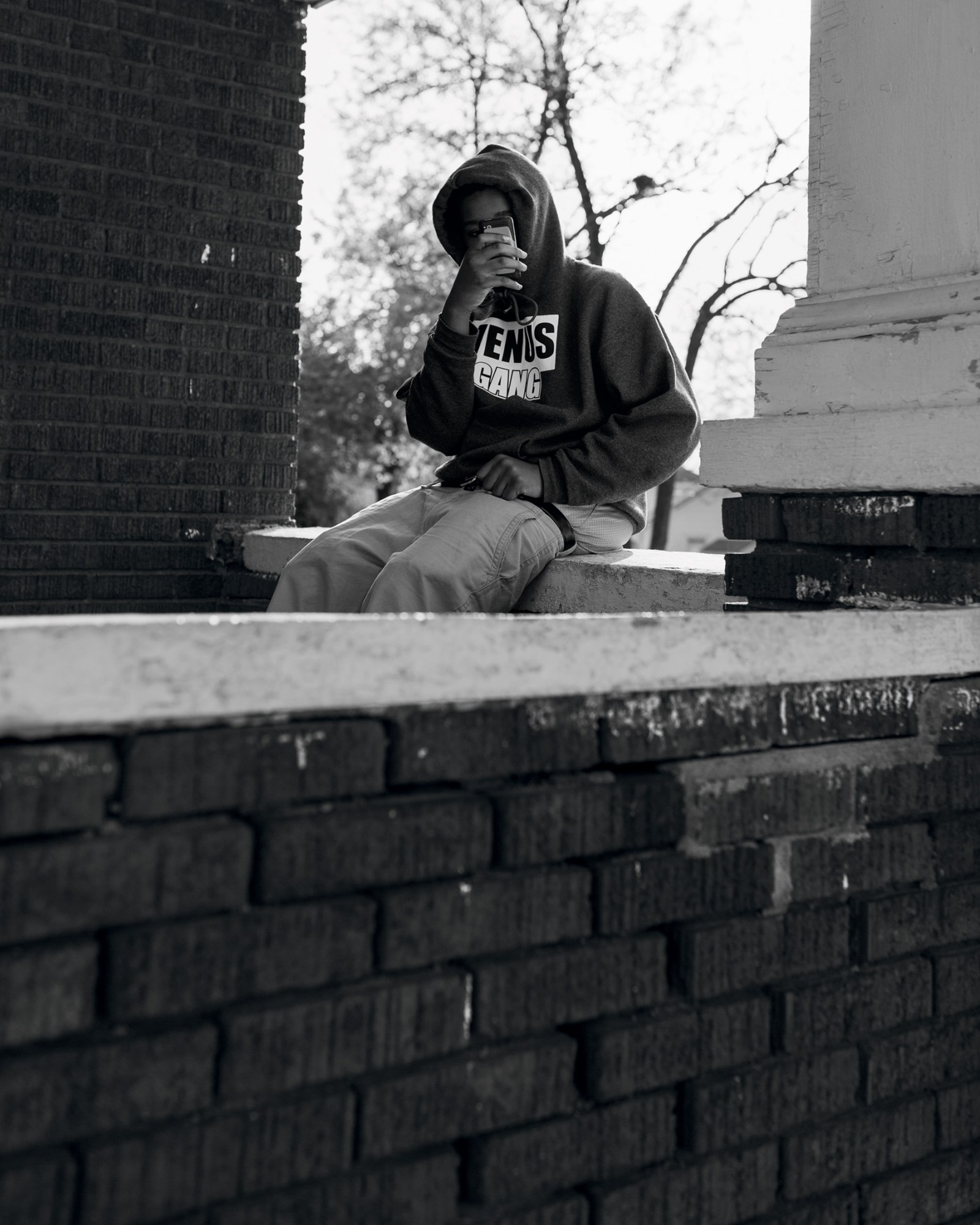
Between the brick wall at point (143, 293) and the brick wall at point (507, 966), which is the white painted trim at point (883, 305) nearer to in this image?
the brick wall at point (507, 966)

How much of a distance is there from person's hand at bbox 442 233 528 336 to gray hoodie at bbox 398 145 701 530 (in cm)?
4

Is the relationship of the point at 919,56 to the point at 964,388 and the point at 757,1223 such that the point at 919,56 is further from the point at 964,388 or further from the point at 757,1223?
the point at 757,1223

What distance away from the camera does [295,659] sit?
1.54 m

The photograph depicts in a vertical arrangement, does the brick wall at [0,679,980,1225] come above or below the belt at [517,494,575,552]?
below

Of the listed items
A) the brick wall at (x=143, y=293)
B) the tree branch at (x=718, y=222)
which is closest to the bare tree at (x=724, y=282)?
the tree branch at (x=718, y=222)

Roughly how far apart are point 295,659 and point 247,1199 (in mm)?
620

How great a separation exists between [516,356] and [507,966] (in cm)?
206

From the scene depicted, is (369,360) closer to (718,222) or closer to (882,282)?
(718,222)

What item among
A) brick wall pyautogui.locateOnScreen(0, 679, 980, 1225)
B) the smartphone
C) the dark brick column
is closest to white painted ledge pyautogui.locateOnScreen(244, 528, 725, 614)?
the dark brick column

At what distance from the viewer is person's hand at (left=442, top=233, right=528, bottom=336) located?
325 centimetres

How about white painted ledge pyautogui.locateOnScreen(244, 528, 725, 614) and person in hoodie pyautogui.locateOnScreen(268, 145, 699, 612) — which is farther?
person in hoodie pyautogui.locateOnScreen(268, 145, 699, 612)

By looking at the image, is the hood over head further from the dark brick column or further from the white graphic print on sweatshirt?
the dark brick column

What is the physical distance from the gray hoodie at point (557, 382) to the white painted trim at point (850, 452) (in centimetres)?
63

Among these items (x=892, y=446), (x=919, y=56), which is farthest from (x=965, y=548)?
(x=919, y=56)
